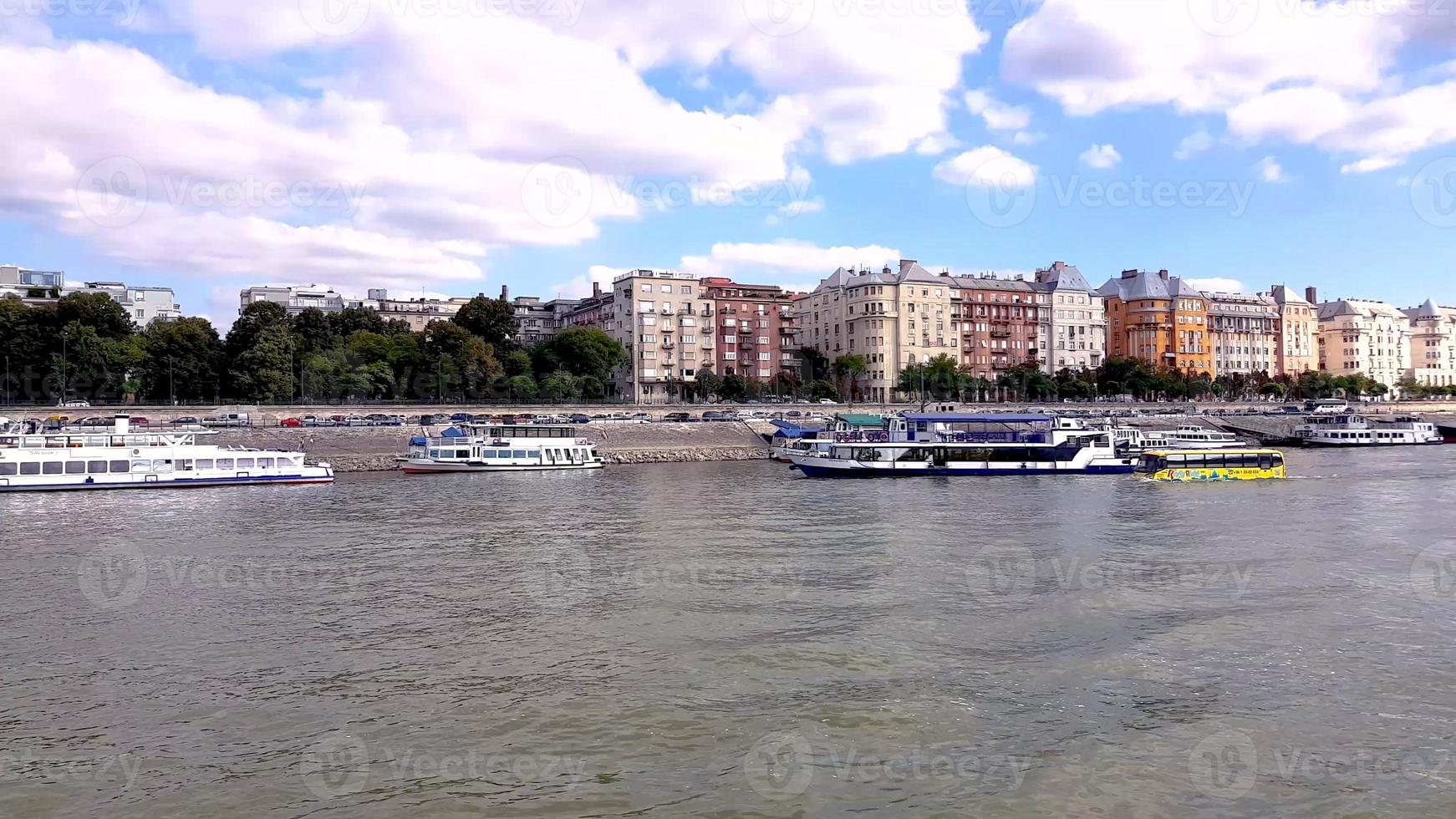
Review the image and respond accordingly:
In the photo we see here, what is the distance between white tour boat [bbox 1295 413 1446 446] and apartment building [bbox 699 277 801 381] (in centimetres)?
6536

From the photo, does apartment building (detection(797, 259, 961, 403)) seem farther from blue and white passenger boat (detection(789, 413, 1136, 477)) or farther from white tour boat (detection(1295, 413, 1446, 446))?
blue and white passenger boat (detection(789, 413, 1136, 477))

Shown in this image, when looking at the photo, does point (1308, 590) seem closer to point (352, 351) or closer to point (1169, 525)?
point (1169, 525)

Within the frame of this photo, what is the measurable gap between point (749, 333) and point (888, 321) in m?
19.9

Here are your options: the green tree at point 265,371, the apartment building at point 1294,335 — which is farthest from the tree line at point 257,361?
the apartment building at point 1294,335

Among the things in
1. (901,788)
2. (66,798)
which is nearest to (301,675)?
(66,798)

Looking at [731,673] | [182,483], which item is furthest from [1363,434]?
[731,673]

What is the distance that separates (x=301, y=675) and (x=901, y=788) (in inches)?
450

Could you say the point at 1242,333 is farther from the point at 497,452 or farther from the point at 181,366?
the point at 181,366

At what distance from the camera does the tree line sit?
3947 inches

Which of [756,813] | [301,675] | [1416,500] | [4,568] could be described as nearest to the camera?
[756,813]

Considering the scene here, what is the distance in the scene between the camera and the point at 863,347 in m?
146

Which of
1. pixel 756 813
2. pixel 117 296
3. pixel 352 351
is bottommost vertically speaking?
pixel 756 813

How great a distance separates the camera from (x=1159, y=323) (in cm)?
16500

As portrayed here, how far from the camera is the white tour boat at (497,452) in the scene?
234 feet
